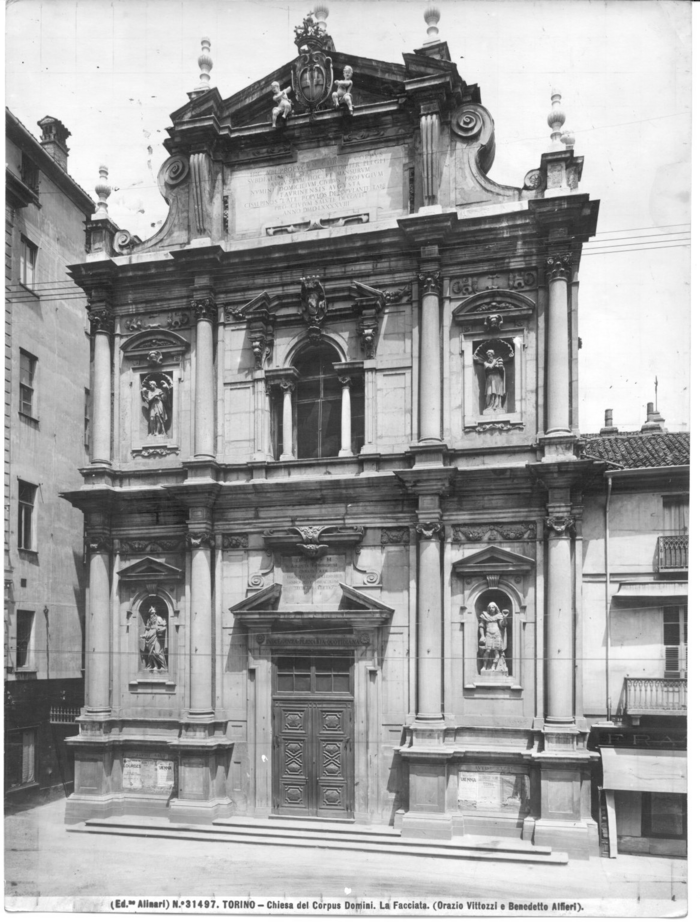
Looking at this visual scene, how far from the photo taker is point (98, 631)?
52.5ft

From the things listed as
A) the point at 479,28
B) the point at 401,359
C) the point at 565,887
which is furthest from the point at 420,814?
the point at 479,28

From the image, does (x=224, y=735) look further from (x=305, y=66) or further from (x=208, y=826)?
(x=305, y=66)

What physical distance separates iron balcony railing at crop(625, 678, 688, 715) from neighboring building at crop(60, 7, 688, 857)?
2.67 feet

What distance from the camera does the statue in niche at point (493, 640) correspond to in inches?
566

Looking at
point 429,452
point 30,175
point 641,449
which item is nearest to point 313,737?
point 429,452

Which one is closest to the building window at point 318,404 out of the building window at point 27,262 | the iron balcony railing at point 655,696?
the building window at point 27,262

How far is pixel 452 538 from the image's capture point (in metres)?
14.7

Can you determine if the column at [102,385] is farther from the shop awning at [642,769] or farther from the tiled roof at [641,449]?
the shop awning at [642,769]

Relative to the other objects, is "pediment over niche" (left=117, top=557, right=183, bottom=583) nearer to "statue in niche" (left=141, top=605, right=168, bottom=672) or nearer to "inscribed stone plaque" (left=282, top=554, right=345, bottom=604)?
"statue in niche" (left=141, top=605, right=168, bottom=672)

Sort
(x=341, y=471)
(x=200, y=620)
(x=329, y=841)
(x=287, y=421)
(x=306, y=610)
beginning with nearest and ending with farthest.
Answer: (x=329, y=841), (x=306, y=610), (x=341, y=471), (x=200, y=620), (x=287, y=421)

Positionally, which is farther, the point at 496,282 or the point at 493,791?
the point at 496,282

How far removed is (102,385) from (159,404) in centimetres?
119

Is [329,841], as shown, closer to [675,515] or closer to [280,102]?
[675,515]

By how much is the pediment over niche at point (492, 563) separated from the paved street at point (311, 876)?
4.48m
